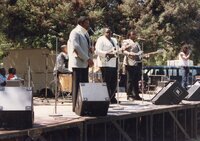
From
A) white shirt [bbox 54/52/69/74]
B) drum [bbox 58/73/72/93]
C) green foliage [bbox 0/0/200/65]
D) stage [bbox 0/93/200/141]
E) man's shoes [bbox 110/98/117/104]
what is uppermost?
green foliage [bbox 0/0/200/65]

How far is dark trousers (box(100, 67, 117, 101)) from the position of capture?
1012cm

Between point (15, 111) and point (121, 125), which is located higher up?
point (15, 111)

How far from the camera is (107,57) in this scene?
9.99 metres

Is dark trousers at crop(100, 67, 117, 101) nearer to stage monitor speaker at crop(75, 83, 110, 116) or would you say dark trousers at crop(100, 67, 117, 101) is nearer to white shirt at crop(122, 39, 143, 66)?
white shirt at crop(122, 39, 143, 66)

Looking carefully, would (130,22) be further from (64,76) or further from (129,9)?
(64,76)

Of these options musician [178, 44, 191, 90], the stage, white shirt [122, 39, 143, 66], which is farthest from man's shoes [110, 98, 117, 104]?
musician [178, 44, 191, 90]

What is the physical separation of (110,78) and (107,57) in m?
0.47

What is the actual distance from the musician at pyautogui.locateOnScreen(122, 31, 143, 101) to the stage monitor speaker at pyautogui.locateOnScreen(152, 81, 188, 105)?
758mm

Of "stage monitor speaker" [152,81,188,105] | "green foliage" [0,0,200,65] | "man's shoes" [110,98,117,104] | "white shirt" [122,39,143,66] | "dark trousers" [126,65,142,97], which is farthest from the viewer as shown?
"green foliage" [0,0,200,65]

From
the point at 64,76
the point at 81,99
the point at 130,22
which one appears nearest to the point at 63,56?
the point at 64,76

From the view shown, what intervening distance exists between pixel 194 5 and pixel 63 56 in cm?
1218

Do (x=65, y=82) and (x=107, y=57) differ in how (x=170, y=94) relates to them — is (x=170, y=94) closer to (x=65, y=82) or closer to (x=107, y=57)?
(x=107, y=57)

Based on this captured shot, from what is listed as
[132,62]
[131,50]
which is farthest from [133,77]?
[131,50]

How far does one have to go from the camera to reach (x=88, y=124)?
7.89 metres
